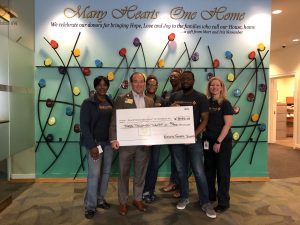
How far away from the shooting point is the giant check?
114 inches

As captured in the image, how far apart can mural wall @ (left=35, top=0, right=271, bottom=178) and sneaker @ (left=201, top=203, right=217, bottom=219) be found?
1.25 m

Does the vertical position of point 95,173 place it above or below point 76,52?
below

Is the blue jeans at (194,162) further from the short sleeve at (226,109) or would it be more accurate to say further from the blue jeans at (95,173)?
the blue jeans at (95,173)

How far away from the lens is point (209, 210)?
298 centimetres

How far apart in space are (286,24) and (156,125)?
430 centimetres

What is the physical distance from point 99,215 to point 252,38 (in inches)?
124

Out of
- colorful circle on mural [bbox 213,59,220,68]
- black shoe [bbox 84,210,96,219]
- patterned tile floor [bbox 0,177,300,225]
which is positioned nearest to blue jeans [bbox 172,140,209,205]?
patterned tile floor [bbox 0,177,300,225]

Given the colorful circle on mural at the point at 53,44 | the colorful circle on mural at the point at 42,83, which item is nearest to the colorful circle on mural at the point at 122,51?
the colorful circle on mural at the point at 53,44

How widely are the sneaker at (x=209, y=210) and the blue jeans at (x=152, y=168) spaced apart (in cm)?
66

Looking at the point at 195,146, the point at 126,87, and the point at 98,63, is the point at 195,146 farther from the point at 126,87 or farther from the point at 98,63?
the point at 98,63

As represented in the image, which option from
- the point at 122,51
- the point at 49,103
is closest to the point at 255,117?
the point at 122,51

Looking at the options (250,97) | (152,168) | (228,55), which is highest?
(228,55)

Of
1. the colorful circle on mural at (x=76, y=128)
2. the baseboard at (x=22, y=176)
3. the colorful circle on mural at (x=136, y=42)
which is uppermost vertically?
the colorful circle on mural at (x=136, y=42)

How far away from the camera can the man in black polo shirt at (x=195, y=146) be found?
296 centimetres
